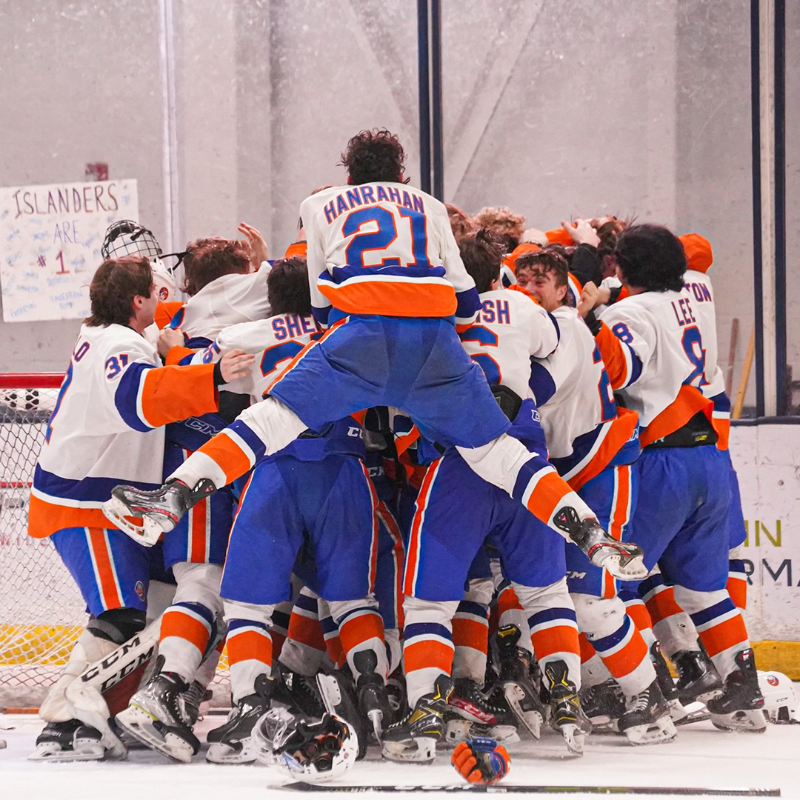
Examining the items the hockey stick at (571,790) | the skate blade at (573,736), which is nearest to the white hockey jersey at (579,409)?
the skate blade at (573,736)

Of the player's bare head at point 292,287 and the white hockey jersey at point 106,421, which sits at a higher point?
the player's bare head at point 292,287

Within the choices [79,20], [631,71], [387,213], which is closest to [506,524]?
[387,213]

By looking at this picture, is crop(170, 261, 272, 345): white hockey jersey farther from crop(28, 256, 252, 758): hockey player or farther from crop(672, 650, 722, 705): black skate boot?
crop(672, 650, 722, 705): black skate boot

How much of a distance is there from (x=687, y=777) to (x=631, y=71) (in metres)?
3.96

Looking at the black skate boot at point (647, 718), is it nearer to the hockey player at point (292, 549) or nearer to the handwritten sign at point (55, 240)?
the hockey player at point (292, 549)

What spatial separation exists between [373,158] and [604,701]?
174 cm

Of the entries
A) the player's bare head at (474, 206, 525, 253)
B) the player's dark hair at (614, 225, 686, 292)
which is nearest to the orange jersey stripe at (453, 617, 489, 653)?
the player's dark hair at (614, 225, 686, 292)

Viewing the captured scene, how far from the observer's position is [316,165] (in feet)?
19.7

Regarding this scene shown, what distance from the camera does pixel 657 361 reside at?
11.5ft

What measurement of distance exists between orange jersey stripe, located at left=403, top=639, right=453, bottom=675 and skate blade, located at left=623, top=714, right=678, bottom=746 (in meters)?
0.63

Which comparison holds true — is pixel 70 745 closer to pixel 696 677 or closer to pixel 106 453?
pixel 106 453

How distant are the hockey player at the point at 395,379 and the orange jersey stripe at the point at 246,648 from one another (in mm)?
429

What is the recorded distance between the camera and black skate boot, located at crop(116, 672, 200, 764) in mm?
2807

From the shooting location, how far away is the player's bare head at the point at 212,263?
140 inches
